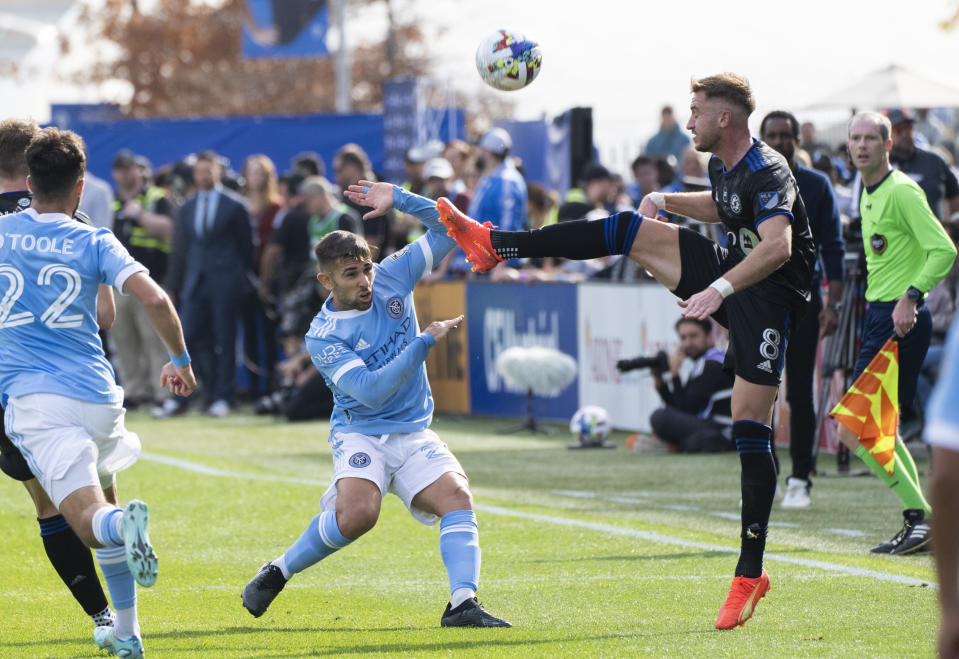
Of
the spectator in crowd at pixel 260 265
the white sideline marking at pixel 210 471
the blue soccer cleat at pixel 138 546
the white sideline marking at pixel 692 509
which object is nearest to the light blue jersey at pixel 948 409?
the blue soccer cleat at pixel 138 546

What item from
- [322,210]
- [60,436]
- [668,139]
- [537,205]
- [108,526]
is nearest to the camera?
[108,526]

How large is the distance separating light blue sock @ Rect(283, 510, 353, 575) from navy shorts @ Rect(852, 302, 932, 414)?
139 inches

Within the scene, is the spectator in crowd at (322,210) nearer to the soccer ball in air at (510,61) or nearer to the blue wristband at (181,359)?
the soccer ball in air at (510,61)

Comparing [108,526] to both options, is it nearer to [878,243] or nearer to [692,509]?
[878,243]

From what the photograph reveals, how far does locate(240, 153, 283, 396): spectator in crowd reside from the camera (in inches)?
706

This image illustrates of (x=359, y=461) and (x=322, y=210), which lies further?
(x=322, y=210)

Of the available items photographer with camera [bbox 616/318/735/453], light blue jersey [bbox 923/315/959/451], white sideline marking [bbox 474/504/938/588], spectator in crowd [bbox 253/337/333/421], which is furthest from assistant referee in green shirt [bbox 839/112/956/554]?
spectator in crowd [bbox 253/337/333/421]

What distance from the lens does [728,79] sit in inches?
259

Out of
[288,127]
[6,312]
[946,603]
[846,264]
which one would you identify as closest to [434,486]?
[6,312]

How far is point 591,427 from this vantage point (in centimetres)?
1367

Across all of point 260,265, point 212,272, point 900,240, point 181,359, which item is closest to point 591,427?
point 900,240

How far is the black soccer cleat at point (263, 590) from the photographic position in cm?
648

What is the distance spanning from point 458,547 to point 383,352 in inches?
34.2

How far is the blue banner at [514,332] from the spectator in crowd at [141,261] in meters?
3.79
